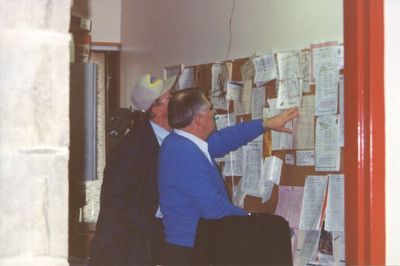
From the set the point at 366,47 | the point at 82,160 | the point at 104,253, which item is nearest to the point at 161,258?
the point at 104,253

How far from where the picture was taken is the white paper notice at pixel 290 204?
9.01 feet

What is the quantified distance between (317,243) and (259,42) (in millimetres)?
1012

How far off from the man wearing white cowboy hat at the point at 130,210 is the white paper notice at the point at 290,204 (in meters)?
0.58

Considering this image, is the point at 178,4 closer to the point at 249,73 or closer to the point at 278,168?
the point at 249,73

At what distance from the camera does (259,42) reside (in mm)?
2996

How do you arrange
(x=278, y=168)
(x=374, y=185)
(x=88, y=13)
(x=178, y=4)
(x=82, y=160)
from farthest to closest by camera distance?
1. (x=88, y=13)
2. (x=178, y=4)
3. (x=278, y=168)
4. (x=374, y=185)
5. (x=82, y=160)

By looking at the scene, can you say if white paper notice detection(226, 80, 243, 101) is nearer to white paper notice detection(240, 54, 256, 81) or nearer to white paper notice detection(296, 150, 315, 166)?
white paper notice detection(240, 54, 256, 81)

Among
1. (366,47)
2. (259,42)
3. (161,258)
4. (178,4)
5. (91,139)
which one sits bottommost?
(161,258)

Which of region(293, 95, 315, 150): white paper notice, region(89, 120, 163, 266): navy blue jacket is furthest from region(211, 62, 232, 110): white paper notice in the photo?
region(89, 120, 163, 266): navy blue jacket

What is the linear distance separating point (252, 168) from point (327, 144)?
53 centimetres

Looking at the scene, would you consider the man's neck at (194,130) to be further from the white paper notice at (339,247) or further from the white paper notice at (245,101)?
the white paper notice at (339,247)

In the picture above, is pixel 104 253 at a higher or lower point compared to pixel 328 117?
lower

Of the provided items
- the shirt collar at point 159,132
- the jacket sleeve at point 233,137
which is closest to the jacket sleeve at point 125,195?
the shirt collar at point 159,132

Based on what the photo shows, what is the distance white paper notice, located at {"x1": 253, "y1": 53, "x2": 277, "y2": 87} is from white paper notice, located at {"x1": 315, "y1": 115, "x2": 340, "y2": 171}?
38cm
